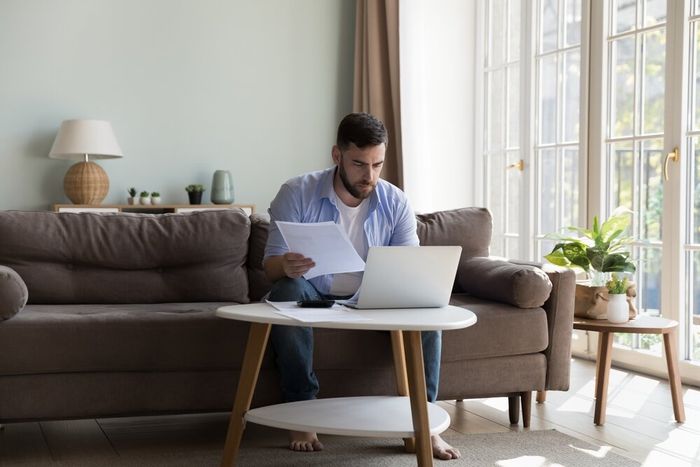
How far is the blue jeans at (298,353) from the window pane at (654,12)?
1.99m

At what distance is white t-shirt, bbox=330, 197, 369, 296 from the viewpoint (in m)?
2.78

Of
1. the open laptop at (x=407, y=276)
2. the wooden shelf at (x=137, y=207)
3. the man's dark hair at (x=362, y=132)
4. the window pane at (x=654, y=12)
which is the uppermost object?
the window pane at (x=654, y=12)

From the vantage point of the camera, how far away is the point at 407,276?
2.24m

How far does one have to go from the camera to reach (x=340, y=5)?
18.9 ft

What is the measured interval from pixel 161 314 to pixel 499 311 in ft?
3.60

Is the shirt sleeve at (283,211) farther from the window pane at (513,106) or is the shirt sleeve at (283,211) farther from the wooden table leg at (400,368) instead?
the window pane at (513,106)

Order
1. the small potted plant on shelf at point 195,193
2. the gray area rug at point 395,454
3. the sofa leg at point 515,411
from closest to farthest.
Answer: the gray area rug at point 395,454 < the sofa leg at point 515,411 < the small potted plant on shelf at point 195,193

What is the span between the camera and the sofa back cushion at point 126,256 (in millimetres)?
3131

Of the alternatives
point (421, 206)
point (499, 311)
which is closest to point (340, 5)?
point (421, 206)

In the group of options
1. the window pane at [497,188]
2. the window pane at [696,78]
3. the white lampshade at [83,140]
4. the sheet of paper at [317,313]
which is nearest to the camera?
the sheet of paper at [317,313]

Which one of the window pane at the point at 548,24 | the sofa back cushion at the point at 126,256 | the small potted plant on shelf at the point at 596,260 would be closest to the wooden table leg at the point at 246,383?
the sofa back cushion at the point at 126,256

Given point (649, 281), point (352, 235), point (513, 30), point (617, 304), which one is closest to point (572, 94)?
point (513, 30)

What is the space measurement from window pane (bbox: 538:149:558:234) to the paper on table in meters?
2.40

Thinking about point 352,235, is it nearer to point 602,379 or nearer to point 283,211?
point 283,211
